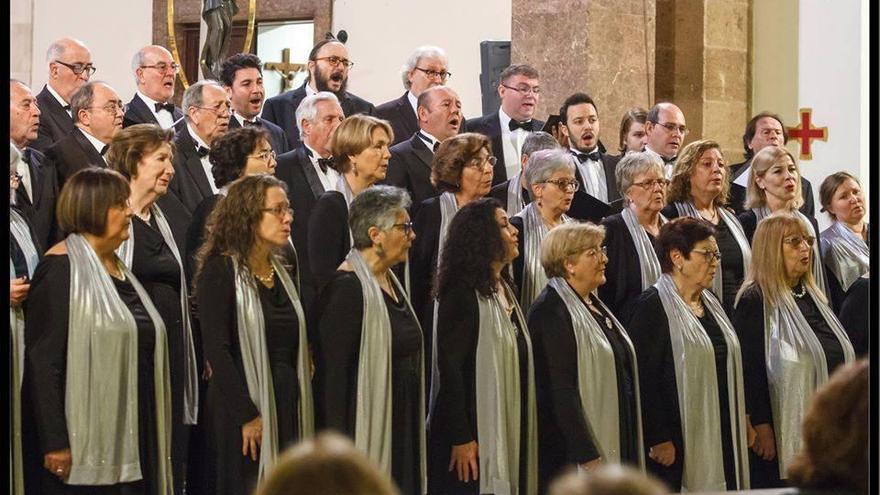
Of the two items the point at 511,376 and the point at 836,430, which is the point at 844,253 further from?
the point at 836,430

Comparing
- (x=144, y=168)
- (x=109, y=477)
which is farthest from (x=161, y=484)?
(x=144, y=168)

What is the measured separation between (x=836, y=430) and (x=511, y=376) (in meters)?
3.71

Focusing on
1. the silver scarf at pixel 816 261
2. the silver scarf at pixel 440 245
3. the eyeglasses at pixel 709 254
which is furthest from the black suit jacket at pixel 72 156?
the silver scarf at pixel 816 261

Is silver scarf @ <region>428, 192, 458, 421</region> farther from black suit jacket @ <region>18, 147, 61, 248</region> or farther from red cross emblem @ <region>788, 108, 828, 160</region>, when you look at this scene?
red cross emblem @ <region>788, 108, 828, 160</region>

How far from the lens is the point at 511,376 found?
6.39 m

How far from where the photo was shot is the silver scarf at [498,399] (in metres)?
6.35

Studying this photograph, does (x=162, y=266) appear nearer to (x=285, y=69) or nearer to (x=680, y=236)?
(x=680, y=236)

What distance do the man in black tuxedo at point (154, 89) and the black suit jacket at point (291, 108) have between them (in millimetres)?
956

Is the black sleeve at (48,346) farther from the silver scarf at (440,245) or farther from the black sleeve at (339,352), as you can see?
the silver scarf at (440,245)

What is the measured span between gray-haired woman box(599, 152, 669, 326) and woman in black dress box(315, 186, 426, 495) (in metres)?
1.18

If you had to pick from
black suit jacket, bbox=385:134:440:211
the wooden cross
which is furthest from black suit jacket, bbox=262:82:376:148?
the wooden cross

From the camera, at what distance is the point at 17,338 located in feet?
18.5

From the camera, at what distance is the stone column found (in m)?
10.4

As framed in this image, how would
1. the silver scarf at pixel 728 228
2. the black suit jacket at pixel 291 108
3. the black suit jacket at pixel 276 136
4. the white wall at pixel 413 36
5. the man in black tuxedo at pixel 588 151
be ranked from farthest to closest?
the white wall at pixel 413 36
the black suit jacket at pixel 291 108
the man in black tuxedo at pixel 588 151
the black suit jacket at pixel 276 136
the silver scarf at pixel 728 228
